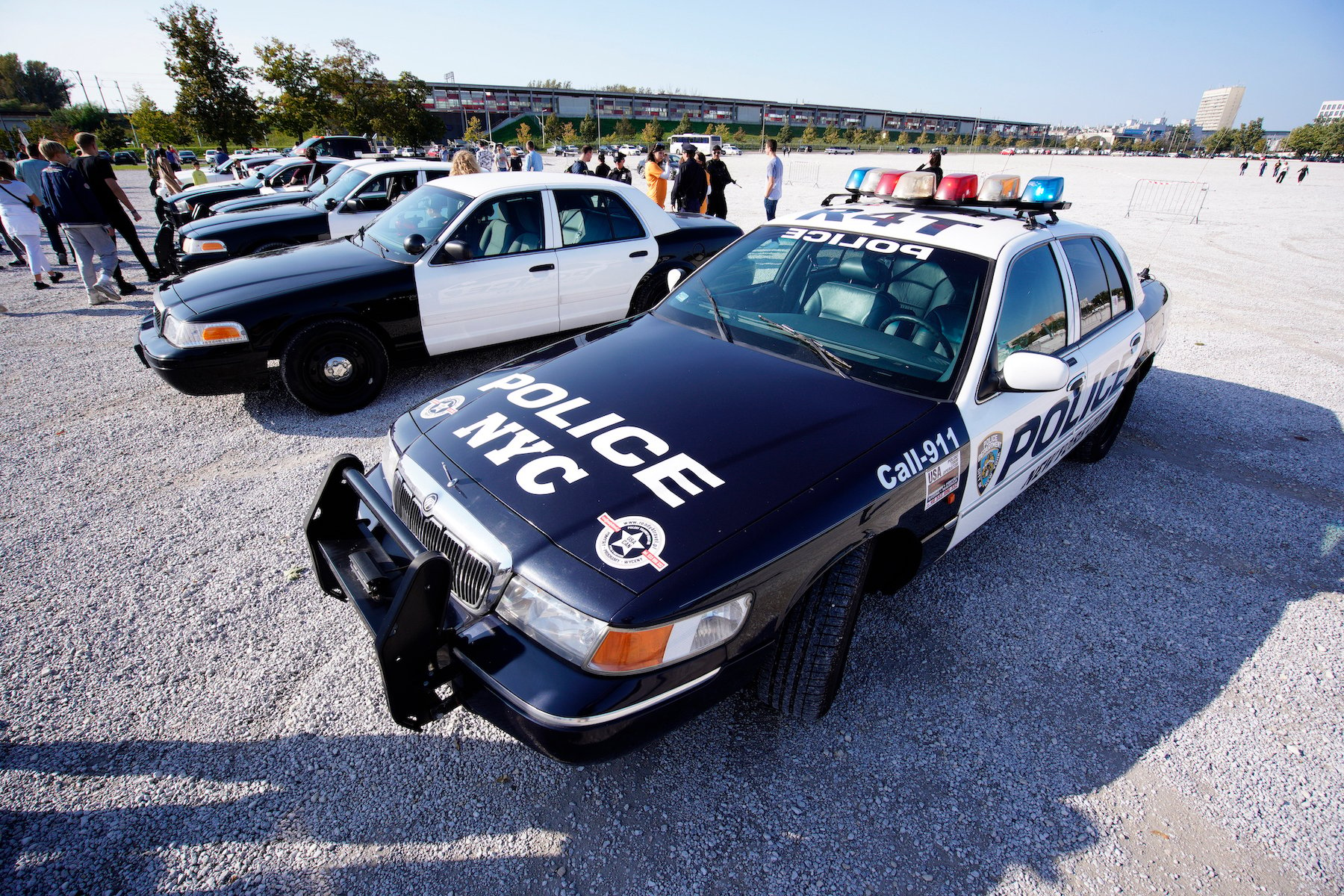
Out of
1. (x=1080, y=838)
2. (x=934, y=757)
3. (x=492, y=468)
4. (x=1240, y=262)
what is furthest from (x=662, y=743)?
(x=1240, y=262)

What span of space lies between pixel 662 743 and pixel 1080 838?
1.32 metres

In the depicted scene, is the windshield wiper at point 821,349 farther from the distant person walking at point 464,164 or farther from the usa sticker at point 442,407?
the distant person walking at point 464,164

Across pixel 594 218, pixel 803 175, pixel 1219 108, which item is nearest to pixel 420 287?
pixel 594 218

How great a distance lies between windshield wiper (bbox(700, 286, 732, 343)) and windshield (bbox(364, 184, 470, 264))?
259 cm

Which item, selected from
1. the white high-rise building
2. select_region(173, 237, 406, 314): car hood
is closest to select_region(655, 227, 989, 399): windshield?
select_region(173, 237, 406, 314): car hood

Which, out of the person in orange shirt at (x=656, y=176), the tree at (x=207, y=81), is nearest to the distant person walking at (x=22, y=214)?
the person in orange shirt at (x=656, y=176)

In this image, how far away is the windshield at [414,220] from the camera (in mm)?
4703

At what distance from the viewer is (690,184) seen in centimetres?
961

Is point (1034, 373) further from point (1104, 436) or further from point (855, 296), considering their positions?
point (1104, 436)

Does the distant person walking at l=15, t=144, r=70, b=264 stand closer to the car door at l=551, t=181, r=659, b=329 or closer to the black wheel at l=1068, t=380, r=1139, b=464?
the car door at l=551, t=181, r=659, b=329

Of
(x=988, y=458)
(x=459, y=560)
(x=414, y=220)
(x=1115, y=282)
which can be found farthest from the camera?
(x=414, y=220)

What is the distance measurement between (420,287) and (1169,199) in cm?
2567

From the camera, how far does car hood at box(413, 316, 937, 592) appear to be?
174 centimetres

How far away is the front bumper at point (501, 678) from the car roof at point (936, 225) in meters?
1.98
